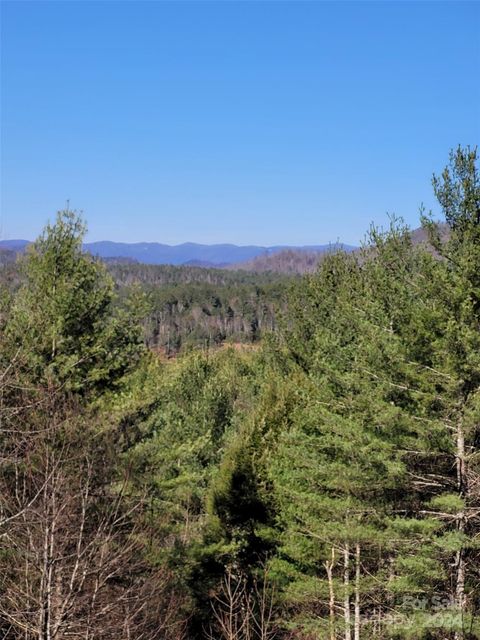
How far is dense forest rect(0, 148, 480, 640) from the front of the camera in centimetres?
807

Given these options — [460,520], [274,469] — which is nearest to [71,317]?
[274,469]

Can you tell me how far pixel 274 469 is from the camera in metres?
12.9

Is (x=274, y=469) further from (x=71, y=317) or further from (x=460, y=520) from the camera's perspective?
(x=71, y=317)

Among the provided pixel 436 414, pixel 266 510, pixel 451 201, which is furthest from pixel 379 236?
pixel 266 510

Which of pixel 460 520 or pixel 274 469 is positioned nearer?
pixel 460 520

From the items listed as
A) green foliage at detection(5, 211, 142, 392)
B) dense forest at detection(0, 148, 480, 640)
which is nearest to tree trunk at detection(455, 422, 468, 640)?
dense forest at detection(0, 148, 480, 640)

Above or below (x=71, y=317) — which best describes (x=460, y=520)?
below

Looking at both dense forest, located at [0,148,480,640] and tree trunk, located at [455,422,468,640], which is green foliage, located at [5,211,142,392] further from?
tree trunk, located at [455,422,468,640]

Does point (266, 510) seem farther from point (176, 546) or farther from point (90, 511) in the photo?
point (90, 511)

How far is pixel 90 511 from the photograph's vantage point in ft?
35.1

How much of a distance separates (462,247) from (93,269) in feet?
26.9

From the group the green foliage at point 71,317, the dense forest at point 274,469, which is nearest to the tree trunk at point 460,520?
the dense forest at point 274,469

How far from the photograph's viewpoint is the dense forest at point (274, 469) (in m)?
8.07

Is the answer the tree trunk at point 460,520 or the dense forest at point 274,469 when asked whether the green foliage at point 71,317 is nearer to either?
the dense forest at point 274,469
